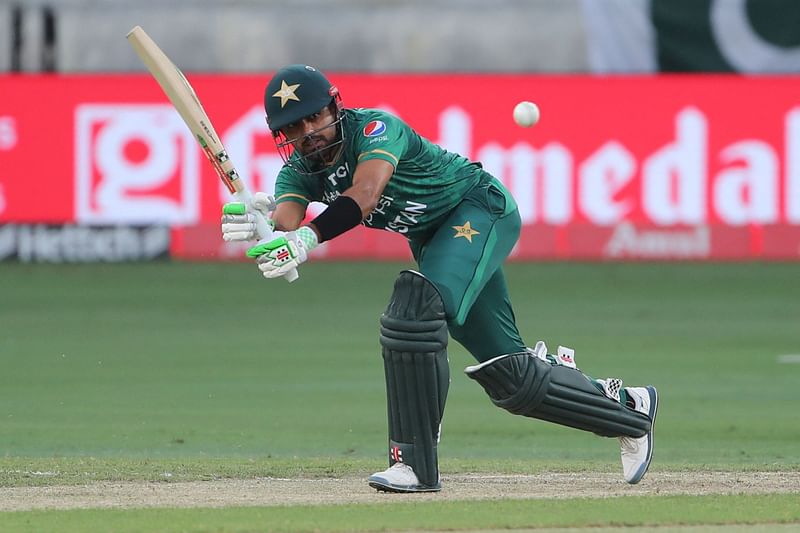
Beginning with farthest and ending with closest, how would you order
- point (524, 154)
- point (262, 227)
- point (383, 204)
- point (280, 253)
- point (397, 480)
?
1. point (524, 154)
2. point (383, 204)
3. point (397, 480)
4. point (262, 227)
5. point (280, 253)

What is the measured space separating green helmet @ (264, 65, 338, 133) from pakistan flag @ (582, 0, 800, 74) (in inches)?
526

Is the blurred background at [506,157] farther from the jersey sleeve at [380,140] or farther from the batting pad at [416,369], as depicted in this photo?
the batting pad at [416,369]

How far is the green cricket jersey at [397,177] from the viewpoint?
6.05 m

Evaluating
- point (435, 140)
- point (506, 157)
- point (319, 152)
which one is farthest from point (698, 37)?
point (319, 152)

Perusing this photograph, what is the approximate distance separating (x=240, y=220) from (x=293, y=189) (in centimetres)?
57

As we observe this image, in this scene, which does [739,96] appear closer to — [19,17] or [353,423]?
[19,17]

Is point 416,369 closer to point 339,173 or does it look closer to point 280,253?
point 280,253

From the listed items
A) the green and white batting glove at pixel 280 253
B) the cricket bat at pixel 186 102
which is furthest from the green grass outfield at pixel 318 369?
the cricket bat at pixel 186 102

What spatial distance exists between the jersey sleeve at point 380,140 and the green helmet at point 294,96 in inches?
7.2

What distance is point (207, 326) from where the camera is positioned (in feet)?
44.8

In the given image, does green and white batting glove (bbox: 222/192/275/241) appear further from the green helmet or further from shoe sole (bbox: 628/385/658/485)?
shoe sole (bbox: 628/385/658/485)

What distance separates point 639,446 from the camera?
653 centimetres

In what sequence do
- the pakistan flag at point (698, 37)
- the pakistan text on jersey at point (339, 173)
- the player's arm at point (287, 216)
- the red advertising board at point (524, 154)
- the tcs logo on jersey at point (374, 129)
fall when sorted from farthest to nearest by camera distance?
1. the pakistan flag at point (698, 37)
2. the red advertising board at point (524, 154)
3. the player's arm at point (287, 216)
4. the pakistan text on jersey at point (339, 173)
5. the tcs logo on jersey at point (374, 129)

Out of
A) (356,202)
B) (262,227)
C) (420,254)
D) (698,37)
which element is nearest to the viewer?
(356,202)
